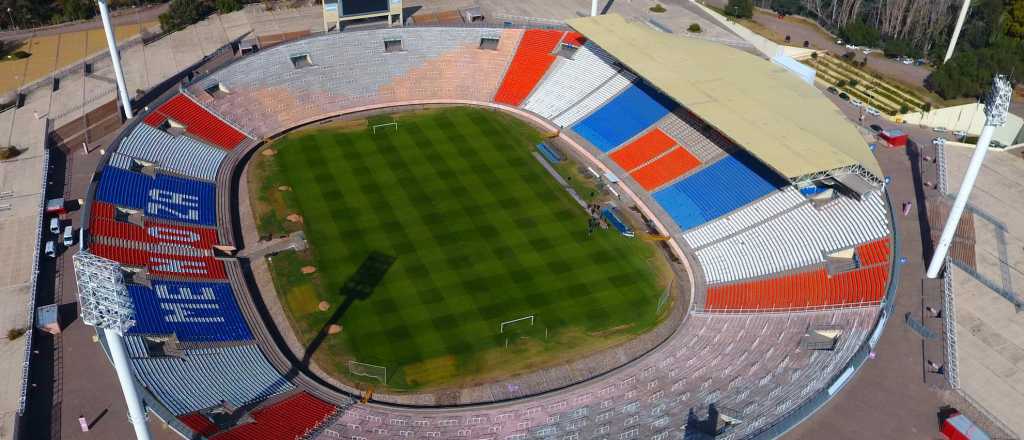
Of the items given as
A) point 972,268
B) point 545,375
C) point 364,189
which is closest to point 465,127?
point 364,189

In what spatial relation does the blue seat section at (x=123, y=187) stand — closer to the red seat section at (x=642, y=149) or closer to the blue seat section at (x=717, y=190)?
the red seat section at (x=642, y=149)

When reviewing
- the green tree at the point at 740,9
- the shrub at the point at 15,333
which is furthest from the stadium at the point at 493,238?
the green tree at the point at 740,9

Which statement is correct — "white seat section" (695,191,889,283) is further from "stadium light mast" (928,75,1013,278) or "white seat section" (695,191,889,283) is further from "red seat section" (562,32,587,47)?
"red seat section" (562,32,587,47)

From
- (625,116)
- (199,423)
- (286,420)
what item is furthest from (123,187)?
(625,116)

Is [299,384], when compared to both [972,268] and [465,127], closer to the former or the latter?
[465,127]

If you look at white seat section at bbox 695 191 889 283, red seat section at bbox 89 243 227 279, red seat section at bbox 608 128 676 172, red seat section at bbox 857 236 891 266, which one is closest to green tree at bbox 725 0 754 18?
red seat section at bbox 608 128 676 172
